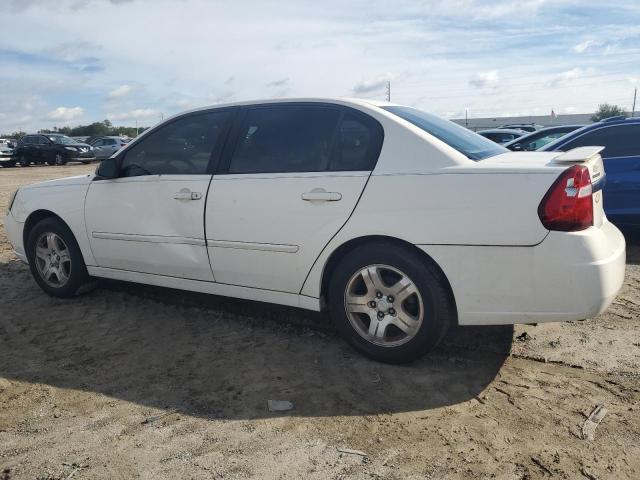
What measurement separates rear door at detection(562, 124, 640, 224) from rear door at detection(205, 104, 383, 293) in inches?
155

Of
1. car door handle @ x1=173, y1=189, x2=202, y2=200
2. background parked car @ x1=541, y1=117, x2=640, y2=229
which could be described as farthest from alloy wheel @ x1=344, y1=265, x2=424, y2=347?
background parked car @ x1=541, y1=117, x2=640, y2=229

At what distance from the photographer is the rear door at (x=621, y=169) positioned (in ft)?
19.7

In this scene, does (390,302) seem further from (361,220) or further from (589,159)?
(589,159)

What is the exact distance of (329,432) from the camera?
2.72 m

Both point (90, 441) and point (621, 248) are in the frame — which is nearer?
point (90, 441)

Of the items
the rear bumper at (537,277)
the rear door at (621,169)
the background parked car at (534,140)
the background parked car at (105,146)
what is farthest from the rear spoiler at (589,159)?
the background parked car at (105,146)

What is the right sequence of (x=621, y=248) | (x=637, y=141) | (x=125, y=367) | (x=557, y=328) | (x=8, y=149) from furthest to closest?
(x=8, y=149), (x=637, y=141), (x=557, y=328), (x=125, y=367), (x=621, y=248)

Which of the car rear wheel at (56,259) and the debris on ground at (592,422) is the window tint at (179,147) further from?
the debris on ground at (592,422)

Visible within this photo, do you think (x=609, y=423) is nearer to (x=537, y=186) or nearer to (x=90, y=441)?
(x=537, y=186)

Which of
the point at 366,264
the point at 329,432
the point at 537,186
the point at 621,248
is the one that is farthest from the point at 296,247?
the point at 621,248

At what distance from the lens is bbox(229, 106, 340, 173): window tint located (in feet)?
11.7

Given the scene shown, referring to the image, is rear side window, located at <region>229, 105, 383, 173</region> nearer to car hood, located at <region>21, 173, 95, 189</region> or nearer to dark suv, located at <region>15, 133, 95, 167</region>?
car hood, located at <region>21, 173, 95, 189</region>

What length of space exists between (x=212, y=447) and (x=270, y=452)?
0.29 metres

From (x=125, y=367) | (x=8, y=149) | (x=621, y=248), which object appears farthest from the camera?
(x=8, y=149)
